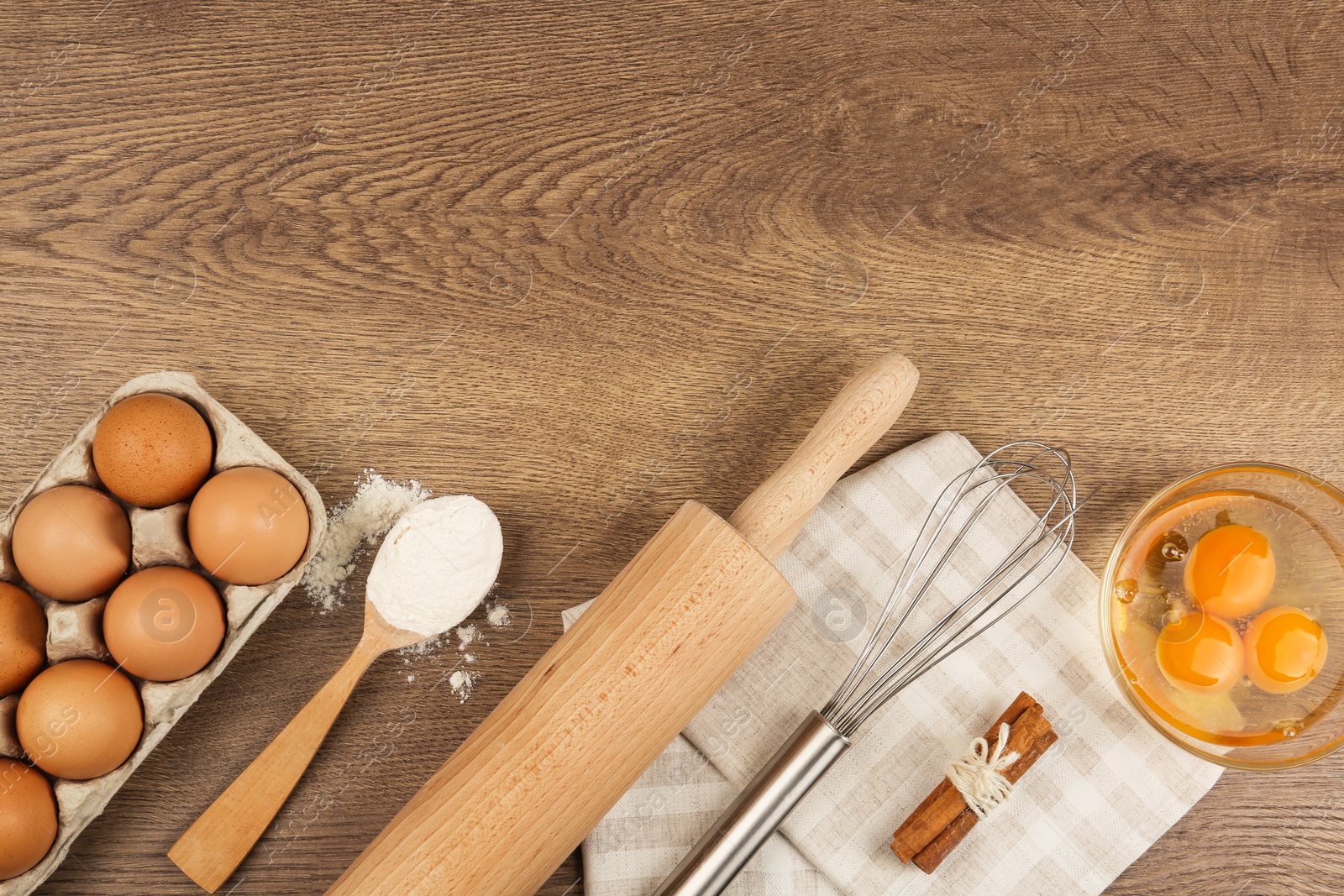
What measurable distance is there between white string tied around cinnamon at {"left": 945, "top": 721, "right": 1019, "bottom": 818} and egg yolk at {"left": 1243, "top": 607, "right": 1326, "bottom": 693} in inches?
8.8

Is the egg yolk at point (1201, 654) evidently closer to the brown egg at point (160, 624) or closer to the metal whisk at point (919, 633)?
the metal whisk at point (919, 633)

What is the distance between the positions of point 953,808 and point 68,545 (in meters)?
0.70

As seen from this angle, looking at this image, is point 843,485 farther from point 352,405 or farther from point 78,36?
point 78,36

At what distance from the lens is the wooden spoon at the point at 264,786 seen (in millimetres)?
650

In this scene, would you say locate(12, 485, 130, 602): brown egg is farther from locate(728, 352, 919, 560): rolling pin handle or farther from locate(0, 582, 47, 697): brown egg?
locate(728, 352, 919, 560): rolling pin handle

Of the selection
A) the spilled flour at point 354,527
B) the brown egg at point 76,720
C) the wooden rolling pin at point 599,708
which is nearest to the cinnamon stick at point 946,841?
the wooden rolling pin at point 599,708

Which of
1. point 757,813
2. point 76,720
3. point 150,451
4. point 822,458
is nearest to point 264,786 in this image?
point 76,720

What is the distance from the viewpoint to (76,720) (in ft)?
1.86

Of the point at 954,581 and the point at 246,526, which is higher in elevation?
the point at 954,581

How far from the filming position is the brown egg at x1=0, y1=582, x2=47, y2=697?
1.94ft

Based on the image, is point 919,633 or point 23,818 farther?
point 919,633

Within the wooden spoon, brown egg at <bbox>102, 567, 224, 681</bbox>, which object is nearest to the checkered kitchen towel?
the wooden spoon

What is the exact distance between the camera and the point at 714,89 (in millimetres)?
745

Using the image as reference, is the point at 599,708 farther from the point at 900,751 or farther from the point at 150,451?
the point at 150,451
